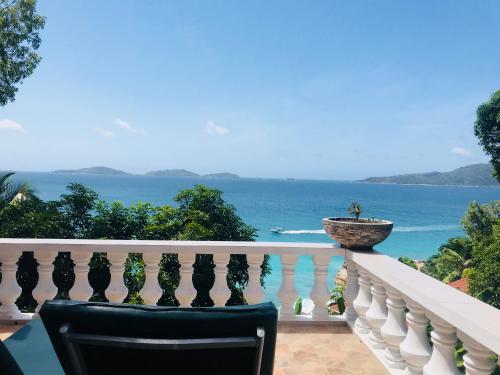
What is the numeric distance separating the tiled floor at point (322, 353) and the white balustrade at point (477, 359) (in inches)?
38.5

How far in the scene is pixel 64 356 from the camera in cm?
93

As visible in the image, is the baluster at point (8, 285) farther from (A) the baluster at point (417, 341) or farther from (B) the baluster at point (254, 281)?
(A) the baluster at point (417, 341)

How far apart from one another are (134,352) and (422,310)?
1581 millimetres

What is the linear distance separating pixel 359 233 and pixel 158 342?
2208 millimetres

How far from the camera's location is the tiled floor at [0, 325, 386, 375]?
2.30 m

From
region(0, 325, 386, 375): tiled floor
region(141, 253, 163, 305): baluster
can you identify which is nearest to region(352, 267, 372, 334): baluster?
region(0, 325, 386, 375): tiled floor

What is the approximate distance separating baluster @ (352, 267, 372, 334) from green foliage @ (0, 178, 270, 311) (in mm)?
5312

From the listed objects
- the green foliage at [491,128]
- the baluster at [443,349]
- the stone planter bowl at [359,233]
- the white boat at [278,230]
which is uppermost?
the green foliage at [491,128]

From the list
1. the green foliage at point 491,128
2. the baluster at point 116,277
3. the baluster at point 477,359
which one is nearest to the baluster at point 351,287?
the baluster at point 477,359

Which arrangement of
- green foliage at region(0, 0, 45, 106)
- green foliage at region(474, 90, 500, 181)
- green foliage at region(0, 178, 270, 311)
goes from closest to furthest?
green foliage at region(0, 178, 270, 311) < green foliage at region(0, 0, 45, 106) < green foliage at region(474, 90, 500, 181)

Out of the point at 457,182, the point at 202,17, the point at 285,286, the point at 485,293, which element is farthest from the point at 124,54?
the point at 457,182

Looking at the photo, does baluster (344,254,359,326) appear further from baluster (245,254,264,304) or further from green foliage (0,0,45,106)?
green foliage (0,0,45,106)

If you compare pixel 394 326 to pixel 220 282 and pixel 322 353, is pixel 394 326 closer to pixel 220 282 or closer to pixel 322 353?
pixel 322 353

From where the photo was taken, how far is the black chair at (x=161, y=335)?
0.85 metres
